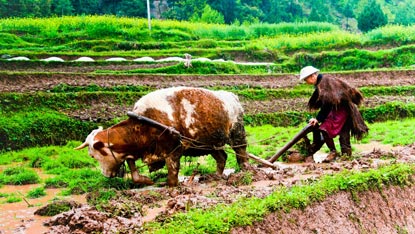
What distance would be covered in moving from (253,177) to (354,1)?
77.1 metres

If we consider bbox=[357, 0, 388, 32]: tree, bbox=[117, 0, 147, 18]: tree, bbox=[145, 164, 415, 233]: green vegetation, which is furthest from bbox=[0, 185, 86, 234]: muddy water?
bbox=[117, 0, 147, 18]: tree

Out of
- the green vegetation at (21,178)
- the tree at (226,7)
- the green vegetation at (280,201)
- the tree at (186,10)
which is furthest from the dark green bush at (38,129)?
the tree at (226,7)

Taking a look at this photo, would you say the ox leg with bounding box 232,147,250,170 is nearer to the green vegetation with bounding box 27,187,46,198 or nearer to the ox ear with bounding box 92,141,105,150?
the ox ear with bounding box 92,141,105,150

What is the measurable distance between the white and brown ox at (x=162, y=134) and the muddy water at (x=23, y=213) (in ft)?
3.05

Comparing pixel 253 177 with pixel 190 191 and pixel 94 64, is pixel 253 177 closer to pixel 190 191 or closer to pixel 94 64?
pixel 190 191

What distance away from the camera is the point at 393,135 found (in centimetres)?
1586

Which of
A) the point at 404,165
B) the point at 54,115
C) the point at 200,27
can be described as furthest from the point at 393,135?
the point at 200,27

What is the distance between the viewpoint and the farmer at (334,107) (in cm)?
1144

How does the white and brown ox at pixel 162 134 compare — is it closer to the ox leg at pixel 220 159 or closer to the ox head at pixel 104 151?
the ox head at pixel 104 151

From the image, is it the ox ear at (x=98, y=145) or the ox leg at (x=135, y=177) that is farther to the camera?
the ox leg at (x=135, y=177)

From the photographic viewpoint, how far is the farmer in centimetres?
1144

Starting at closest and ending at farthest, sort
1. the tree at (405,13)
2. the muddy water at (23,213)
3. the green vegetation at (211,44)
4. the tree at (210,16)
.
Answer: the muddy water at (23,213), the green vegetation at (211,44), the tree at (210,16), the tree at (405,13)

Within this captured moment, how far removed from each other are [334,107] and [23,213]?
243 inches

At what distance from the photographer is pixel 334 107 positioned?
37.8ft
